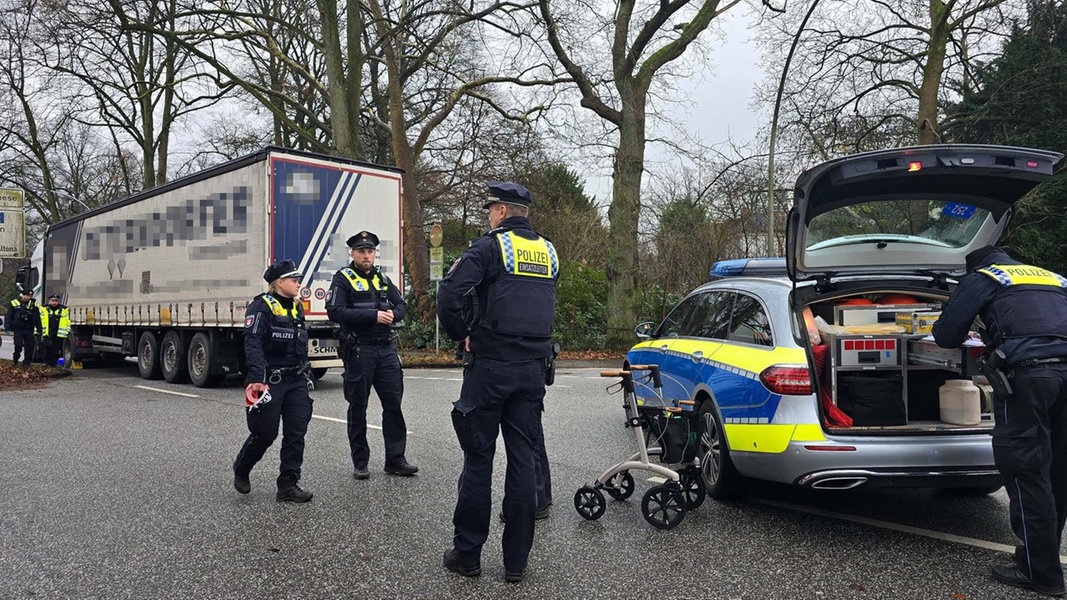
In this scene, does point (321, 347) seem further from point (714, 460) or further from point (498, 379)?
point (498, 379)

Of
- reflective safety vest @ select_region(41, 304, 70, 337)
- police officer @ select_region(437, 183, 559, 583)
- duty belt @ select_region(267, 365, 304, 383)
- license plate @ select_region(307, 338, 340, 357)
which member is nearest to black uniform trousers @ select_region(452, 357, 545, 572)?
police officer @ select_region(437, 183, 559, 583)

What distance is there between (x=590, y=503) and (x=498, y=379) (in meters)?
1.33

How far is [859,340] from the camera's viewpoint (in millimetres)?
4766

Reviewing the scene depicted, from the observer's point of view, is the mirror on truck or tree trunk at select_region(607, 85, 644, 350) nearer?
the mirror on truck

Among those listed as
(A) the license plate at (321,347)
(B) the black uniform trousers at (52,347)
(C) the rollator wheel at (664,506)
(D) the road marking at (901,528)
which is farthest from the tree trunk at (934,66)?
(B) the black uniform trousers at (52,347)

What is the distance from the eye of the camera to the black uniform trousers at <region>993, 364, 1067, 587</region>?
3596mm

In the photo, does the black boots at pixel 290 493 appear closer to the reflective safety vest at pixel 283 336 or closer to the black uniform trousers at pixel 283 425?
the black uniform trousers at pixel 283 425

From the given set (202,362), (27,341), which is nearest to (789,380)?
(202,362)

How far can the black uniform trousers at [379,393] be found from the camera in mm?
5871

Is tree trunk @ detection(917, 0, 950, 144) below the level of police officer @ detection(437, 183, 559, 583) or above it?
above

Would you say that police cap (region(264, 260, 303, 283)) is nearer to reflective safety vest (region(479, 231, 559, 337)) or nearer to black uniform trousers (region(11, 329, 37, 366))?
reflective safety vest (region(479, 231, 559, 337))

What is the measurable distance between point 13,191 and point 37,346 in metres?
3.78

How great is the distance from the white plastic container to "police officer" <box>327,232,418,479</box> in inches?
145

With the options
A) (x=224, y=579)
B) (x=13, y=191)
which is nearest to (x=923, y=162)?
(x=224, y=579)
